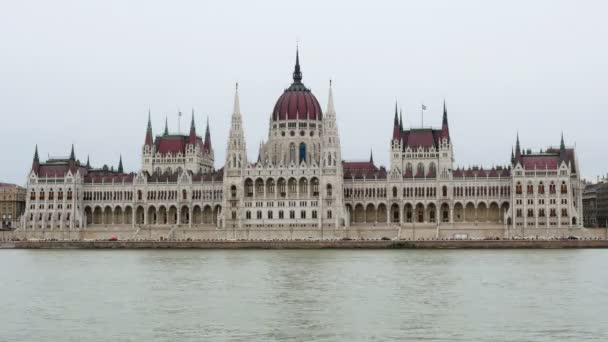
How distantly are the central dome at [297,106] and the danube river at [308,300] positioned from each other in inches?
2130

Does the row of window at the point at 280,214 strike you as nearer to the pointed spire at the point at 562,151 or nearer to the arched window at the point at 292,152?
the arched window at the point at 292,152

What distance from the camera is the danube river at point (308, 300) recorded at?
39.7 meters

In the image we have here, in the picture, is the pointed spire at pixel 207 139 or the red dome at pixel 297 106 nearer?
the red dome at pixel 297 106

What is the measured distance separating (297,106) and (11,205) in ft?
161

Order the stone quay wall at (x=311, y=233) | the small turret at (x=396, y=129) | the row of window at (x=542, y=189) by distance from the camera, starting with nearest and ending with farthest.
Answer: the stone quay wall at (x=311, y=233)
the row of window at (x=542, y=189)
the small turret at (x=396, y=129)

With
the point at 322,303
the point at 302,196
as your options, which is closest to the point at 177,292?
the point at 322,303

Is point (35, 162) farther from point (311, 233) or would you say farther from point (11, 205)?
point (311, 233)

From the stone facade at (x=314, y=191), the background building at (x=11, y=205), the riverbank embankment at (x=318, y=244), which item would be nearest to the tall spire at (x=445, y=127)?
the stone facade at (x=314, y=191)

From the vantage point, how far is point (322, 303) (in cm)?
4872

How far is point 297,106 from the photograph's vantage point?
13300 cm

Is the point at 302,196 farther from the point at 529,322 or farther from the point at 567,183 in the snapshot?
the point at 529,322

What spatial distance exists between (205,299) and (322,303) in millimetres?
6157

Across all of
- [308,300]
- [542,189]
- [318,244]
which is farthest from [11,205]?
[308,300]

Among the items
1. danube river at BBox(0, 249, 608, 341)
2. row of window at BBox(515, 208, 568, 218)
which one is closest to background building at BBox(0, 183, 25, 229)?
danube river at BBox(0, 249, 608, 341)
